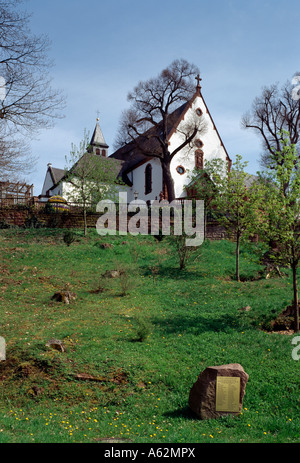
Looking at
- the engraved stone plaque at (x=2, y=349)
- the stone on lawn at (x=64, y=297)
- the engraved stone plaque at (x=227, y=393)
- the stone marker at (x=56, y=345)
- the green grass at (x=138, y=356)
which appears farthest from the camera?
the stone on lawn at (x=64, y=297)

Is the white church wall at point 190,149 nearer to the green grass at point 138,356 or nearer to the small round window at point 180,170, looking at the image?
the small round window at point 180,170

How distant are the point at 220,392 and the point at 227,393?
12cm

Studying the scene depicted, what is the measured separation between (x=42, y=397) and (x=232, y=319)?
19.0 ft

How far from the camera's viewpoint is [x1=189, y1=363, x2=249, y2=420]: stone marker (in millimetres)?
6602

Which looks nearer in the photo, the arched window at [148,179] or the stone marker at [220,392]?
the stone marker at [220,392]

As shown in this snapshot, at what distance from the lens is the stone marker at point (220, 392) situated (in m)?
6.60

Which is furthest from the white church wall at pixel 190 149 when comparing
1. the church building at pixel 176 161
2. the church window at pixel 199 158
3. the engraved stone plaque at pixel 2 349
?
the engraved stone plaque at pixel 2 349

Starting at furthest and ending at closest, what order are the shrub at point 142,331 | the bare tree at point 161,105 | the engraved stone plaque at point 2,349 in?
1. the bare tree at point 161,105
2. the shrub at point 142,331
3. the engraved stone plaque at point 2,349

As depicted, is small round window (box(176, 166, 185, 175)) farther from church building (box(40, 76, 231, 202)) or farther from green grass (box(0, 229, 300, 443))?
green grass (box(0, 229, 300, 443))

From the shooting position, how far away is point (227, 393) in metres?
6.61

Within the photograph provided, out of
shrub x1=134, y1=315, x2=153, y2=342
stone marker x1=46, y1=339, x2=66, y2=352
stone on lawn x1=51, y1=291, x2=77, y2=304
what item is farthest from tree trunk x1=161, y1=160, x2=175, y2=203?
stone marker x1=46, y1=339, x2=66, y2=352

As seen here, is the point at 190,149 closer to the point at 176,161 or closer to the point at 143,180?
the point at 176,161

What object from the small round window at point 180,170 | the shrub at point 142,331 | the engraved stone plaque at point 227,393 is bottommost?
the engraved stone plaque at point 227,393

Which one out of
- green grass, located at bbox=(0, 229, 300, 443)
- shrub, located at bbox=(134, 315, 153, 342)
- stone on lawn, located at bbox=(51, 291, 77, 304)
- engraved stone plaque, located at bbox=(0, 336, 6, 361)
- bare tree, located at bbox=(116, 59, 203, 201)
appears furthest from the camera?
bare tree, located at bbox=(116, 59, 203, 201)
